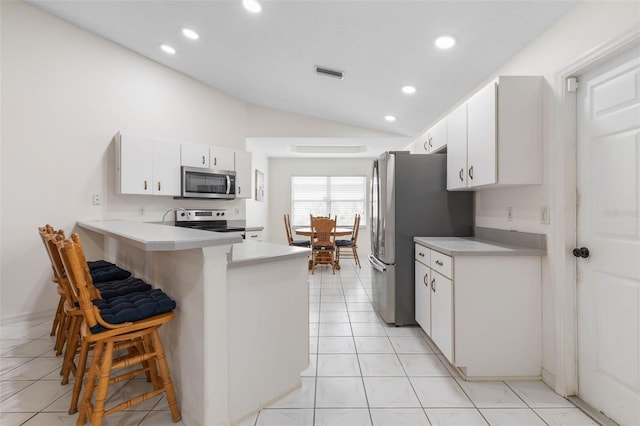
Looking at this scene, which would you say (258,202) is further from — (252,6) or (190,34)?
(252,6)

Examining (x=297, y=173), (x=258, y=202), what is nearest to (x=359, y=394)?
(x=258, y=202)

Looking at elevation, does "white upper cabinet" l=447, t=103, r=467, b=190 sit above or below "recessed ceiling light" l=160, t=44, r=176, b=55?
below

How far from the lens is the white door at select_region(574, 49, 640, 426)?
1425 millimetres

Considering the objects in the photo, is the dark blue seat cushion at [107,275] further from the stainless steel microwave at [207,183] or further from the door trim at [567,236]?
the door trim at [567,236]

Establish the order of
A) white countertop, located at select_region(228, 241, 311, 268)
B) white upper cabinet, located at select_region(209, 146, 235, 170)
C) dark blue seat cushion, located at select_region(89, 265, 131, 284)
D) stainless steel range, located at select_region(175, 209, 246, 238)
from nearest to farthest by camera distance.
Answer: white countertop, located at select_region(228, 241, 311, 268) < dark blue seat cushion, located at select_region(89, 265, 131, 284) < stainless steel range, located at select_region(175, 209, 246, 238) < white upper cabinet, located at select_region(209, 146, 235, 170)

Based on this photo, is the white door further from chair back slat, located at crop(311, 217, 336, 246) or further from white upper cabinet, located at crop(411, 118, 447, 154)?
chair back slat, located at crop(311, 217, 336, 246)

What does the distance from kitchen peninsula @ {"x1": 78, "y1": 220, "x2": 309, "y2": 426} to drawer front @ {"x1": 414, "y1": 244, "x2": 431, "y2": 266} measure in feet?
3.68

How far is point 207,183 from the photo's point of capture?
13.1 feet

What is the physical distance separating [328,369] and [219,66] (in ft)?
11.7

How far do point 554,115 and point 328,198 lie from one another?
5.46 m

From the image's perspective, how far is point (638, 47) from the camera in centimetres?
140

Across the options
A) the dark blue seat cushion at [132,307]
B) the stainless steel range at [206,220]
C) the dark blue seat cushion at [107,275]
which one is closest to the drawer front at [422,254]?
the dark blue seat cushion at [132,307]

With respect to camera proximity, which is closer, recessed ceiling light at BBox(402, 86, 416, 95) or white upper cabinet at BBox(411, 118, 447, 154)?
white upper cabinet at BBox(411, 118, 447, 154)

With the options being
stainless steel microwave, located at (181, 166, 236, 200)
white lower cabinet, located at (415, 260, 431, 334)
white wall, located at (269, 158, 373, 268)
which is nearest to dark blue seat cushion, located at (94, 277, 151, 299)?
white lower cabinet, located at (415, 260, 431, 334)
